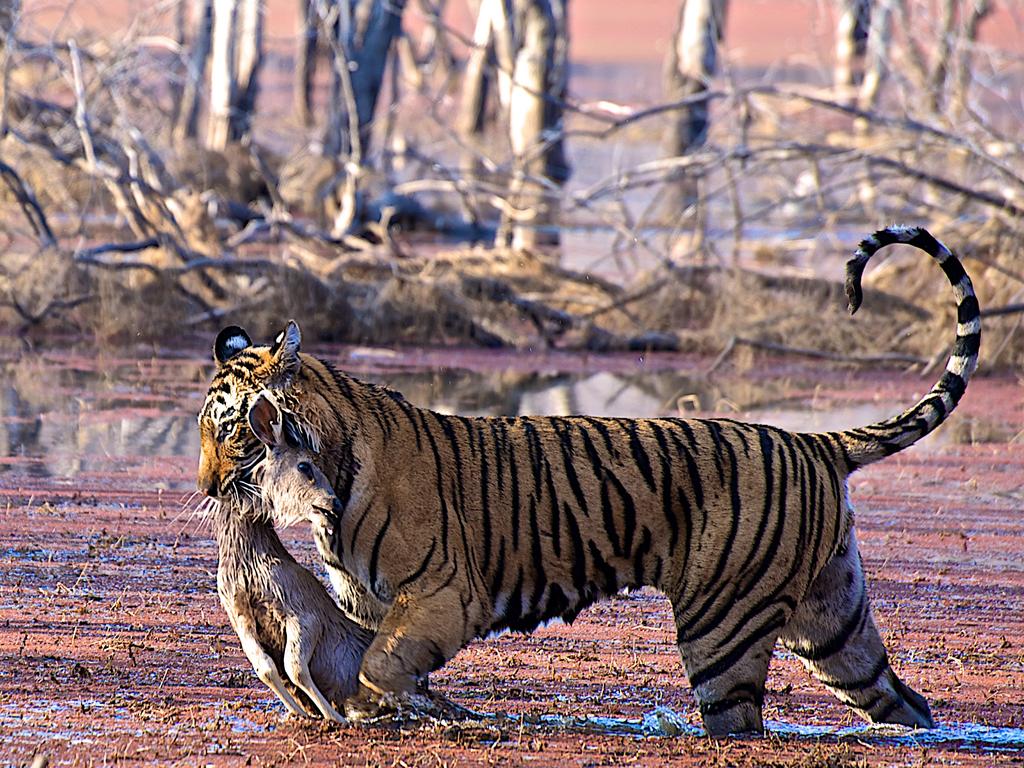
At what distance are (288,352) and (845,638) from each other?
203 centimetres

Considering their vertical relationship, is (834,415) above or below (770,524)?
below

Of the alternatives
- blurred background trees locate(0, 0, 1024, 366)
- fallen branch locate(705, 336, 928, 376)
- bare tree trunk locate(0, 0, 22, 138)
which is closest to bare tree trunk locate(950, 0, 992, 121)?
blurred background trees locate(0, 0, 1024, 366)

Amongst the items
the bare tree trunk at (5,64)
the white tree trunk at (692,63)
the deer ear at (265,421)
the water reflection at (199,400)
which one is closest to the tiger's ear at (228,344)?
the deer ear at (265,421)

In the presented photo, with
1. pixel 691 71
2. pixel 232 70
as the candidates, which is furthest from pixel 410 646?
pixel 232 70

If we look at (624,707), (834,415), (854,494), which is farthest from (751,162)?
(624,707)

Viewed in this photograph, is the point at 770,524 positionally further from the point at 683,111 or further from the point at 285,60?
the point at 285,60

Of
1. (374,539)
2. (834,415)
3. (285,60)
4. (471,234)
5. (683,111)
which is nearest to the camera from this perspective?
(374,539)

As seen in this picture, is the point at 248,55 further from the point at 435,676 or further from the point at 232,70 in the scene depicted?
the point at 435,676

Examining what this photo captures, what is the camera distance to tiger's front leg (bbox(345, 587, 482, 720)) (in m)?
4.89

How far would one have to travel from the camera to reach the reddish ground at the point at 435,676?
16.7 ft

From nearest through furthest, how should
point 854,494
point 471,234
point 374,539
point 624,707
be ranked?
1. point 374,539
2. point 624,707
3. point 854,494
4. point 471,234

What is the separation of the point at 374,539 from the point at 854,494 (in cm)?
553

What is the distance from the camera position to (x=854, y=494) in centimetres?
991

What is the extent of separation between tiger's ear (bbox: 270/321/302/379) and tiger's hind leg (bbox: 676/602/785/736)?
1457 millimetres
